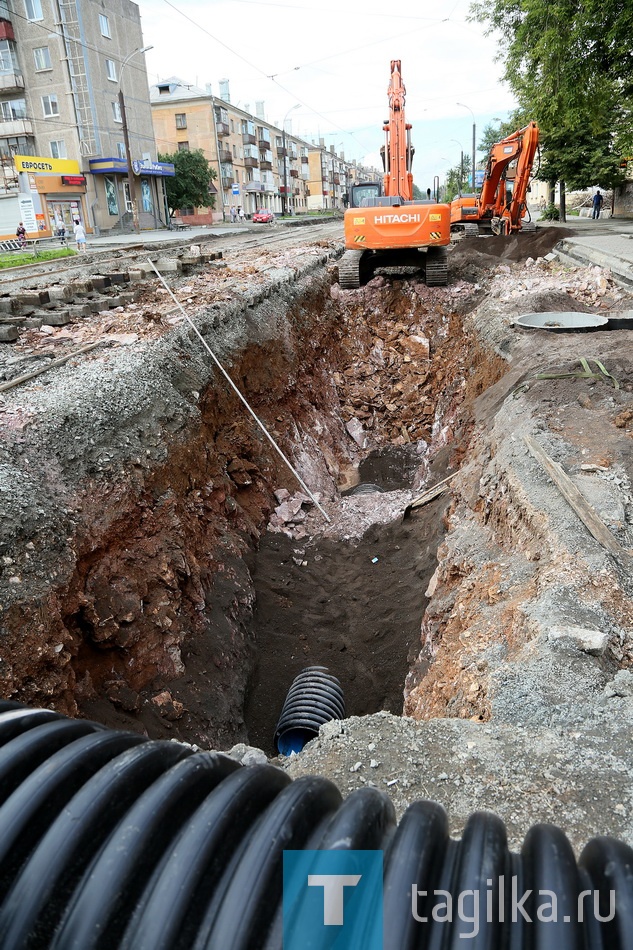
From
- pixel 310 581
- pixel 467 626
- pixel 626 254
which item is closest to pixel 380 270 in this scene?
pixel 626 254

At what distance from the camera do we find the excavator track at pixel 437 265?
14.9m

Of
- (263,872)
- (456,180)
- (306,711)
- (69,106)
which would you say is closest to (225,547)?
(306,711)

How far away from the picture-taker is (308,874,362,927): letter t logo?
1.46 m

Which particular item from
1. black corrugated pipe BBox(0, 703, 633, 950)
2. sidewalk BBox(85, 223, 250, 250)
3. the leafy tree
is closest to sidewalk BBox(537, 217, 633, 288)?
black corrugated pipe BBox(0, 703, 633, 950)

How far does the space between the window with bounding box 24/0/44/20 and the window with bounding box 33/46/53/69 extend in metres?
1.63

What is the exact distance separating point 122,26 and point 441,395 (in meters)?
43.5

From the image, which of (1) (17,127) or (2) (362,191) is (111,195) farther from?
(2) (362,191)

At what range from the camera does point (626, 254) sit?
14.7 meters

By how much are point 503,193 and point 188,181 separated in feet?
117

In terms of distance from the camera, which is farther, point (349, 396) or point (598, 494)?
point (349, 396)

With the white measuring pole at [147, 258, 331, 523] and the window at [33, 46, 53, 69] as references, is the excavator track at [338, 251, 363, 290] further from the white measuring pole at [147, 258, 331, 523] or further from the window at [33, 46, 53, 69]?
the window at [33, 46, 53, 69]

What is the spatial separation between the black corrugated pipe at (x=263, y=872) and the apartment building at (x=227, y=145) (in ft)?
181

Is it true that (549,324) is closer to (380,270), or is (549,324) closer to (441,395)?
(441,395)

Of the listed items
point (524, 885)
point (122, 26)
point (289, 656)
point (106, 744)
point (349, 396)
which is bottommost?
point (289, 656)
